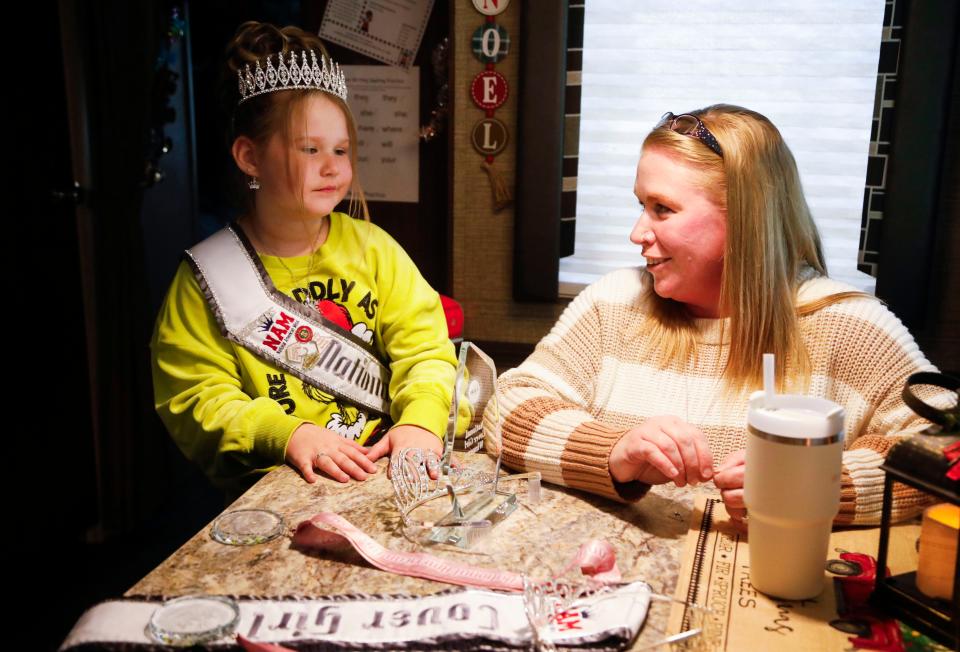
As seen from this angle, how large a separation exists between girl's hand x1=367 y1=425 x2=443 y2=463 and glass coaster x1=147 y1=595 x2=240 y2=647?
1.62ft

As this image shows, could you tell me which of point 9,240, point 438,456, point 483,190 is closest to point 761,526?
point 438,456

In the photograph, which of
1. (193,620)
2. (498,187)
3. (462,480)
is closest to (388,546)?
→ (462,480)

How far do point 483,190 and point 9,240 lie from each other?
66.5 inches

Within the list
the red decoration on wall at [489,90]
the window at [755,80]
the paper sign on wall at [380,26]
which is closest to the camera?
the window at [755,80]

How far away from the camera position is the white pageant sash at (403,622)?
907 mm

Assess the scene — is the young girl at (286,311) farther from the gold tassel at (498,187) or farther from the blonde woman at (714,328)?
the gold tassel at (498,187)

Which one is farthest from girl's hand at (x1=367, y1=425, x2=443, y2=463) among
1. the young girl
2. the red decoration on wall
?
the red decoration on wall

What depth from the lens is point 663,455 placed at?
1233 mm

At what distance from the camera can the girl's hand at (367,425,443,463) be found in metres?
1.47

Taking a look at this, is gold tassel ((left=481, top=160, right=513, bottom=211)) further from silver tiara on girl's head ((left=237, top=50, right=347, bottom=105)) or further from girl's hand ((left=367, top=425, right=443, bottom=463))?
girl's hand ((left=367, top=425, right=443, bottom=463))

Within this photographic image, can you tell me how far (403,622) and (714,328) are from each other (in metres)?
0.89

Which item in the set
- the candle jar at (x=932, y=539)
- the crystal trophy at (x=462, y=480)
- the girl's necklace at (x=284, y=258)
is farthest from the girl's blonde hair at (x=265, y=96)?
the candle jar at (x=932, y=539)

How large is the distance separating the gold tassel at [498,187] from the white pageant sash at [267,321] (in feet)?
2.70

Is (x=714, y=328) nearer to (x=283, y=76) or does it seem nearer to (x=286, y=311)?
(x=286, y=311)
